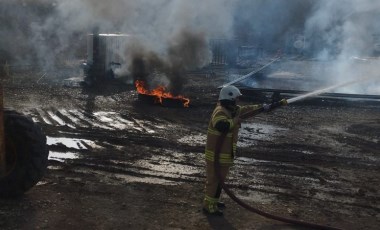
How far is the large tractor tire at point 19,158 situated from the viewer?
17.3ft

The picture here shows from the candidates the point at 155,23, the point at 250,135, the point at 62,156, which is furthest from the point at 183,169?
the point at 155,23

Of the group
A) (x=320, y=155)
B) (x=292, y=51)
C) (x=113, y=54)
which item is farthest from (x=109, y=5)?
(x=292, y=51)

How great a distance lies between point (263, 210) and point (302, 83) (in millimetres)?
13085

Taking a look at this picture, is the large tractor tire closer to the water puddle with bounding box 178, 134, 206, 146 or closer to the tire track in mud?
the tire track in mud

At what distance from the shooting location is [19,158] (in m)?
5.30

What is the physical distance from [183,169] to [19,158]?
8.63 ft

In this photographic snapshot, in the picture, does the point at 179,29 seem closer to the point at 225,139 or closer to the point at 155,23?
the point at 155,23

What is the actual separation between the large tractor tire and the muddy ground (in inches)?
8.4

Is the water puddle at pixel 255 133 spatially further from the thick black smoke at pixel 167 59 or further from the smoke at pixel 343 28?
the smoke at pixel 343 28

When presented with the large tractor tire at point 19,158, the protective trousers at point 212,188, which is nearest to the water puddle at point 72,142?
the large tractor tire at point 19,158

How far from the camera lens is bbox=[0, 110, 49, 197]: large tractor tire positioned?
17.3ft

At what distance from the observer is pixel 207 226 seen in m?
4.99

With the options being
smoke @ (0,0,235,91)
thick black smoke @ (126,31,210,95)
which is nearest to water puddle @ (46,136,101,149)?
smoke @ (0,0,235,91)

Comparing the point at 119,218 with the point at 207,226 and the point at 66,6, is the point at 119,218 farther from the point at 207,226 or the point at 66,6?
the point at 66,6
